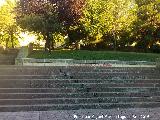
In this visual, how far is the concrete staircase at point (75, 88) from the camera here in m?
16.7

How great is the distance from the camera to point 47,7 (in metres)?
33.0

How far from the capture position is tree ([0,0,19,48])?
40.1m

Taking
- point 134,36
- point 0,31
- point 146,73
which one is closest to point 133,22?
A: point 134,36

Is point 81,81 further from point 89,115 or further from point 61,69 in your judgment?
point 89,115

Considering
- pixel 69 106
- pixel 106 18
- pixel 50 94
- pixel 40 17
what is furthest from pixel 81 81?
pixel 106 18

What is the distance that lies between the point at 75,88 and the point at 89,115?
2656 mm

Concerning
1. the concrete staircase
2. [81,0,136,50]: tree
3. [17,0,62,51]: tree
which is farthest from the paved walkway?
[81,0,136,50]: tree

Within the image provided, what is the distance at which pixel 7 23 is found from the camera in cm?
4041

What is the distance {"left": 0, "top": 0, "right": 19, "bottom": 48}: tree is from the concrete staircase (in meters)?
19.8

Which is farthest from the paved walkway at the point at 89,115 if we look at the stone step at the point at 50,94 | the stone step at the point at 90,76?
the stone step at the point at 90,76

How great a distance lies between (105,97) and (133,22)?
19429mm

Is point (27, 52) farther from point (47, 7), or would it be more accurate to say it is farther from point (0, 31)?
point (0, 31)

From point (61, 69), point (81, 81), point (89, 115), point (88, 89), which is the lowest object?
point (89, 115)

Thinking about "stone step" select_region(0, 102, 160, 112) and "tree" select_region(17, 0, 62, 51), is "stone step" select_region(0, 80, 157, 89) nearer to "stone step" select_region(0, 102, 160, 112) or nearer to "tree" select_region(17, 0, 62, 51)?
"stone step" select_region(0, 102, 160, 112)
